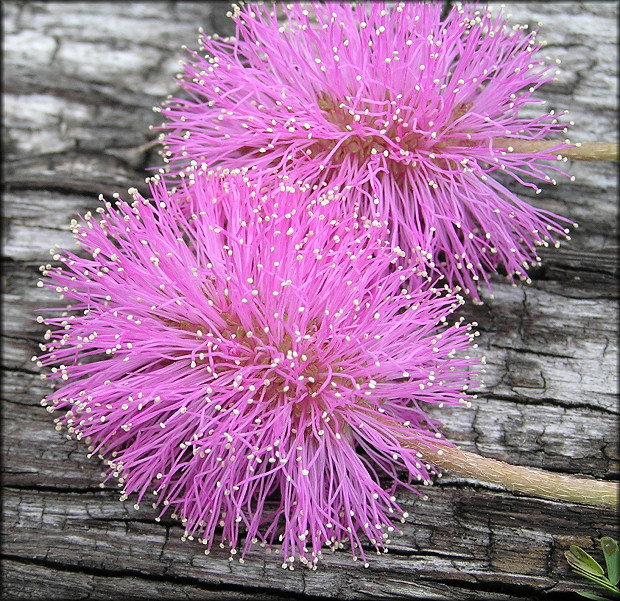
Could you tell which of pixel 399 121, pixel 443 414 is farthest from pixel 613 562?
pixel 399 121

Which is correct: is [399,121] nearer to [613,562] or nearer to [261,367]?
[261,367]

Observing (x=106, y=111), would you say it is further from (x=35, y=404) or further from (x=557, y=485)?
(x=557, y=485)

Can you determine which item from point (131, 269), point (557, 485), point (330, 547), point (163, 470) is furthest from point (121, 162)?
point (557, 485)

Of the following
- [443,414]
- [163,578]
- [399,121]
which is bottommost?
[163,578]

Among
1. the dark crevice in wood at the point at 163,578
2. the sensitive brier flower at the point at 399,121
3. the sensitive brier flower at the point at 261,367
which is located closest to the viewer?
the sensitive brier flower at the point at 261,367

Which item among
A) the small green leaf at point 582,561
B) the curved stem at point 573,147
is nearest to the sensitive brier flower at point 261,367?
the small green leaf at point 582,561

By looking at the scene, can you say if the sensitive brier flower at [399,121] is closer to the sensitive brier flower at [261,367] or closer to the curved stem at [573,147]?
the curved stem at [573,147]

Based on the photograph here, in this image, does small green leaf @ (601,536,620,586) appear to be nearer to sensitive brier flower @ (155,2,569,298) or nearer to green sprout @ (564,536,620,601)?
green sprout @ (564,536,620,601)
